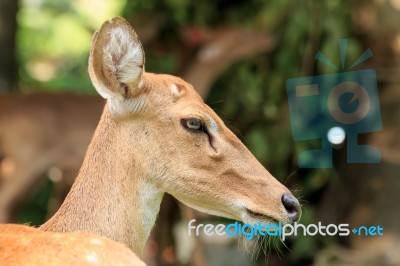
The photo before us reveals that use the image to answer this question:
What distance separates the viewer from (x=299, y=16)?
26.1ft

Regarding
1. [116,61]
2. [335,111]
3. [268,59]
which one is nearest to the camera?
[116,61]

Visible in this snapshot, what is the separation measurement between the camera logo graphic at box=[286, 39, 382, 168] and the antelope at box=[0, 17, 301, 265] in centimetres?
373

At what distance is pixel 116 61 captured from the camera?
3168 mm

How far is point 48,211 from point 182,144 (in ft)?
19.4

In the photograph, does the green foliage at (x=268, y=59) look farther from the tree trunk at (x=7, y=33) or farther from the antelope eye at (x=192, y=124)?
the antelope eye at (x=192, y=124)

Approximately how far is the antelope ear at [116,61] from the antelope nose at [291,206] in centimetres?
66

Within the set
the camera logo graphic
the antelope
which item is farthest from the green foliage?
the antelope

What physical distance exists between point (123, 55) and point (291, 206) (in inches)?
31.5

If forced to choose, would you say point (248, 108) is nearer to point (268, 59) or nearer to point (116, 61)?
point (268, 59)

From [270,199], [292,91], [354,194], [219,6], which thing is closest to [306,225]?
[354,194]

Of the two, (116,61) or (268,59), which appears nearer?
(116,61)

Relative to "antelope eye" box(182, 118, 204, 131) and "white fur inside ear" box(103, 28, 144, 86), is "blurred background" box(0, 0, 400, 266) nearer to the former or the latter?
"antelope eye" box(182, 118, 204, 131)

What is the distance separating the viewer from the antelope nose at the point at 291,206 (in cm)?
324

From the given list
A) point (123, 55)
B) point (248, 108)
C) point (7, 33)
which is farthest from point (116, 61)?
point (7, 33)
